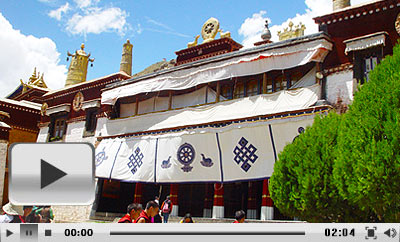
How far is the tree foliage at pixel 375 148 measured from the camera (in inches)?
265

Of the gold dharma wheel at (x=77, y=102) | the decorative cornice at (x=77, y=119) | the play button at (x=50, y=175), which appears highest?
the gold dharma wheel at (x=77, y=102)

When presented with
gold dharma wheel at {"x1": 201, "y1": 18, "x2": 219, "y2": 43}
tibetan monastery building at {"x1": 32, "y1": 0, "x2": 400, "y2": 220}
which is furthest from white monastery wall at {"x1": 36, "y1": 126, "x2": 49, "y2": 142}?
gold dharma wheel at {"x1": 201, "y1": 18, "x2": 219, "y2": 43}

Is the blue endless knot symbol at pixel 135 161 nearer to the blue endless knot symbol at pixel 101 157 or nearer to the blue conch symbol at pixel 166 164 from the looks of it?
the blue conch symbol at pixel 166 164

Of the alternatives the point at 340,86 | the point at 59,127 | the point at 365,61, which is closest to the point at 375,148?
the point at 340,86

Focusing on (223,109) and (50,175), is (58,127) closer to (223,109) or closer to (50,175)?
(223,109)

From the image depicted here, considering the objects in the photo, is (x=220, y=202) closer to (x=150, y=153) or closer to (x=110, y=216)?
(x=150, y=153)

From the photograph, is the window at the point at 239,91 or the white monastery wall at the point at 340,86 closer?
the white monastery wall at the point at 340,86

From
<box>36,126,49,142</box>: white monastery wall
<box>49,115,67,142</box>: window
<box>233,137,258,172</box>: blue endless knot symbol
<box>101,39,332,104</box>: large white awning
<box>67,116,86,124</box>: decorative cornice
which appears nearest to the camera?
<box>101,39,332,104</box>: large white awning

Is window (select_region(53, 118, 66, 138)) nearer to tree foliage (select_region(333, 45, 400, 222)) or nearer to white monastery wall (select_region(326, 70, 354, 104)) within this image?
white monastery wall (select_region(326, 70, 354, 104))

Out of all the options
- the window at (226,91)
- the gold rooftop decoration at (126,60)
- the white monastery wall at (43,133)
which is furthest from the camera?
the gold rooftop decoration at (126,60)

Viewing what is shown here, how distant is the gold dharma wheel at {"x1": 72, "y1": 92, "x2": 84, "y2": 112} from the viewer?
22.8 metres

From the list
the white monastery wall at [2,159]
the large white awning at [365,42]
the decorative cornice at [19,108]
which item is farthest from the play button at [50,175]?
the decorative cornice at [19,108]

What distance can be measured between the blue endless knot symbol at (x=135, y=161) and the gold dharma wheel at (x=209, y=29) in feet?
23.2
